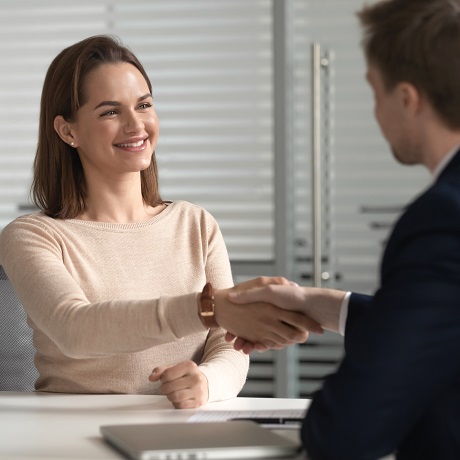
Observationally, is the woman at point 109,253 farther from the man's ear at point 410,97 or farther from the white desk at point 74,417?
the man's ear at point 410,97

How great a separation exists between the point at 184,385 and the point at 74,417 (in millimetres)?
252

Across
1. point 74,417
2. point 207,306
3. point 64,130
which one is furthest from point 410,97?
point 64,130

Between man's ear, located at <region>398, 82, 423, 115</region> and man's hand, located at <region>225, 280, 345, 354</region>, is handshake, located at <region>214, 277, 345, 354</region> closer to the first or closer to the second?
man's hand, located at <region>225, 280, 345, 354</region>

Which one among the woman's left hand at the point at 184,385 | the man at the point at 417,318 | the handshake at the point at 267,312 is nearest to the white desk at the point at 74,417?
the woman's left hand at the point at 184,385

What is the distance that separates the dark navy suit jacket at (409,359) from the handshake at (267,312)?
676 mm

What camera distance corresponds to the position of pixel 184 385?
1914 millimetres

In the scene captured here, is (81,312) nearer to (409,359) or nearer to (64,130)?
(64,130)

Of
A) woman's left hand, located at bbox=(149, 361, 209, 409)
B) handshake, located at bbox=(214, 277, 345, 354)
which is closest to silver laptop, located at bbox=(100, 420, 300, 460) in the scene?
woman's left hand, located at bbox=(149, 361, 209, 409)

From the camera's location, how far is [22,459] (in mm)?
1417

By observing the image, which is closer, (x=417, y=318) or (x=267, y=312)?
(x=417, y=318)

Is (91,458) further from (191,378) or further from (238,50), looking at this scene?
(238,50)

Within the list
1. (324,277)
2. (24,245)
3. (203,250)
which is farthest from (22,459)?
(324,277)

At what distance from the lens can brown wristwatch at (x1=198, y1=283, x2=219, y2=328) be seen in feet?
6.30

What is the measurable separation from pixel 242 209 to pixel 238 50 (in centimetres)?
72
